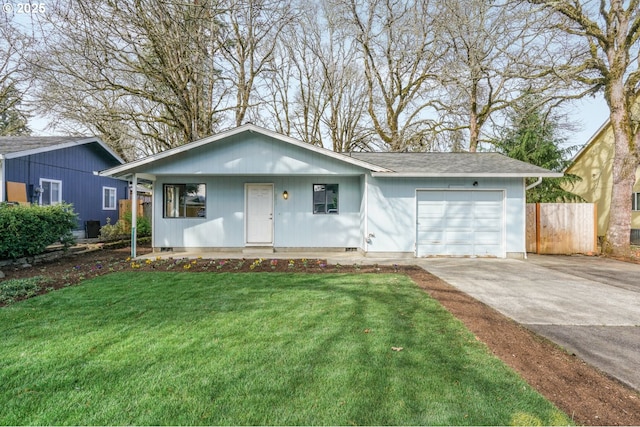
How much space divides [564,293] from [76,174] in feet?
56.9

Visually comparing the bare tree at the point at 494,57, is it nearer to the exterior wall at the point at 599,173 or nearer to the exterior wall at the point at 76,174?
the exterior wall at the point at 599,173

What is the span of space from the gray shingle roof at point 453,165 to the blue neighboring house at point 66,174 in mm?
9428

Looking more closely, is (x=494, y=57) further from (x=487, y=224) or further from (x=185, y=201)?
(x=185, y=201)

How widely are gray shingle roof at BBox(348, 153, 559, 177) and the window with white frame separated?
12.8 metres

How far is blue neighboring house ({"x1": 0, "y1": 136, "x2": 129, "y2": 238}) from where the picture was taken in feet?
36.1

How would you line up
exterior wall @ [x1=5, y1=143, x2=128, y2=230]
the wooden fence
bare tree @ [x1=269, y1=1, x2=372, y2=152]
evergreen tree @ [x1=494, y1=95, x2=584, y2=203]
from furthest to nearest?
bare tree @ [x1=269, y1=1, x2=372, y2=152], evergreen tree @ [x1=494, y1=95, x2=584, y2=203], exterior wall @ [x1=5, y1=143, x2=128, y2=230], the wooden fence

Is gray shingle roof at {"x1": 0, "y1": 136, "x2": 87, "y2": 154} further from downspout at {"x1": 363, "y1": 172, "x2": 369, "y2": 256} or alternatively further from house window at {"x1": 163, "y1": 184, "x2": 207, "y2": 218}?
downspout at {"x1": 363, "y1": 172, "x2": 369, "y2": 256}

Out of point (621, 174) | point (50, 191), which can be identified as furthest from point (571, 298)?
point (50, 191)

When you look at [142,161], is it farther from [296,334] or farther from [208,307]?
[296,334]

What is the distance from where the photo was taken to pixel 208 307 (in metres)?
4.55

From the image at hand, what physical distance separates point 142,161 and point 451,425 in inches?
377

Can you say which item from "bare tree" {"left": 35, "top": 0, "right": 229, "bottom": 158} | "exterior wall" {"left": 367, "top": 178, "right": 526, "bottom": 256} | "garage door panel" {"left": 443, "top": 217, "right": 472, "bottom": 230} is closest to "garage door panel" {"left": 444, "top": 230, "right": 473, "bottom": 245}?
"garage door panel" {"left": 443, "top": 217, "right": 472, "bottom": 230}

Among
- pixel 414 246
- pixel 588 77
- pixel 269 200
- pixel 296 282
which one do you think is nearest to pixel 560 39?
pixel 588 77

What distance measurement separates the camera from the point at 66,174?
13.1m
